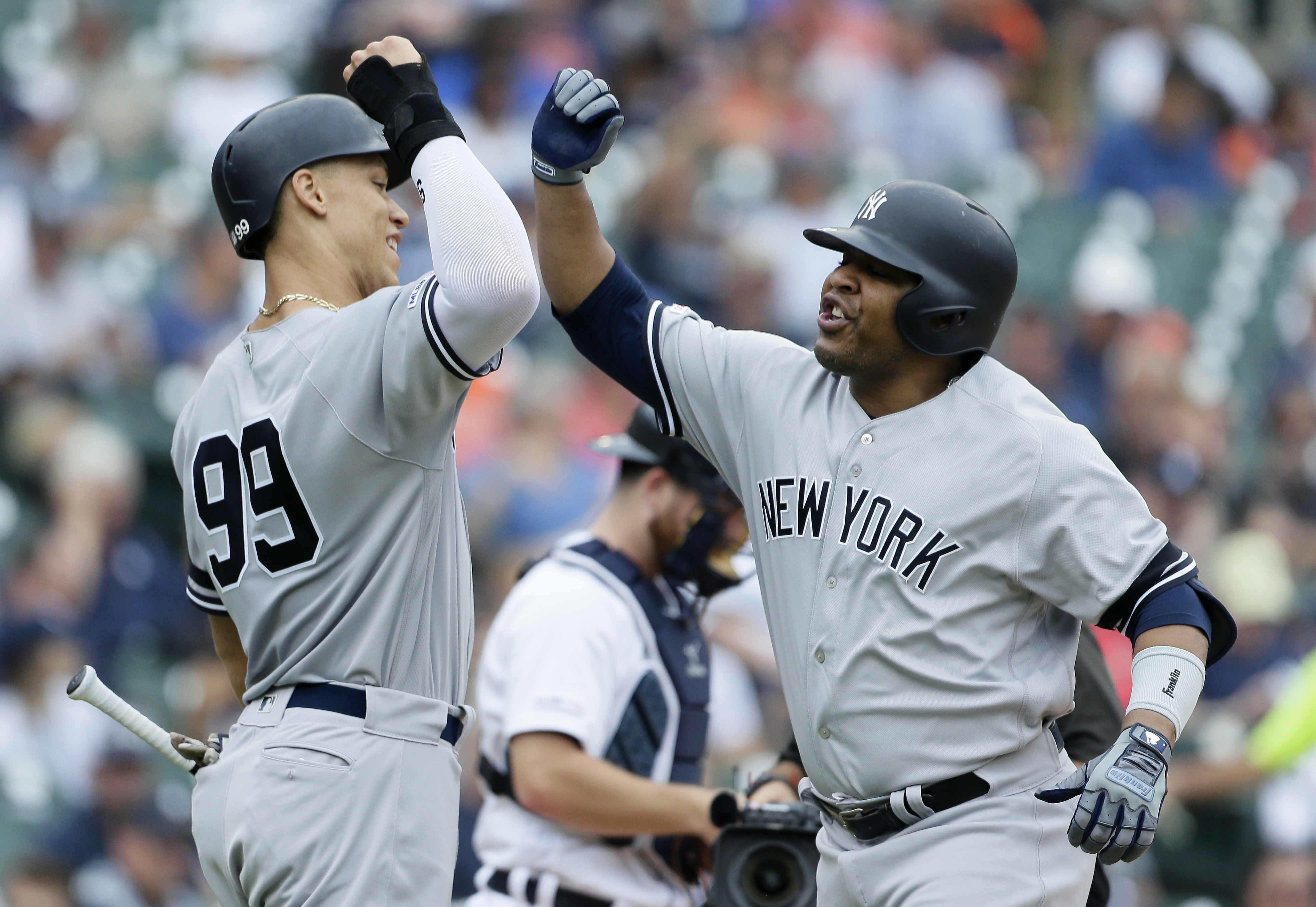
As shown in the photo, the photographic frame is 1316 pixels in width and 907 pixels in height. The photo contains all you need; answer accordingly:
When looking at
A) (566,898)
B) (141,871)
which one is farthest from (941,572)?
(141,871)

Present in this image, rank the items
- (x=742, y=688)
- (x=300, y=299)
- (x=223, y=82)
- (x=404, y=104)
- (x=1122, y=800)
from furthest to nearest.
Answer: (x=223, y=82), (x=742, y=688), (x=300, y=299), (x=404, y=104), (x=1122, y=800)

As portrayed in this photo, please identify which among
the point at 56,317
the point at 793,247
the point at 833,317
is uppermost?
the point at 793,247

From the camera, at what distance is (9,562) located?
7.97m

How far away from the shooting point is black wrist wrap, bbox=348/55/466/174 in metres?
3.22

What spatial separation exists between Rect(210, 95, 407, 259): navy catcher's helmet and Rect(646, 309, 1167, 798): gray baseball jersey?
111cm

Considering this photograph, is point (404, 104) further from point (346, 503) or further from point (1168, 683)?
point (1168, 683)

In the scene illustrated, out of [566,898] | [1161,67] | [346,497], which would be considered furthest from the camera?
[1161,67]

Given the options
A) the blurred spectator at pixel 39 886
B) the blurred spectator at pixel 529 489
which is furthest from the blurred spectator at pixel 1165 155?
the blurred spectator at pixel 39 886

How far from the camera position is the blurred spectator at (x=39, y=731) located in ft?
24.1

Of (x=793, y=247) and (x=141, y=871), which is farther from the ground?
(x=793, y=247)

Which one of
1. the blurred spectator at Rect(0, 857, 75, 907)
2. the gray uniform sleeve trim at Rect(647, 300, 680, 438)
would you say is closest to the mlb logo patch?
the gray uniform sleeve trim at Rect(647, 300, 680, 438)

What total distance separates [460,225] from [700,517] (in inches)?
71.1

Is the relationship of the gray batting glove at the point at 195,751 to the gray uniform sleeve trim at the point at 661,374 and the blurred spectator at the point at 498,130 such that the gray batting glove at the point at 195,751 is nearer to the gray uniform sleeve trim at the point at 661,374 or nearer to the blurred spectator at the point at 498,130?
the gray uniform sleeve trim at the point at 661,374

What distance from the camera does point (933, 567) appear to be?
3.20 m
